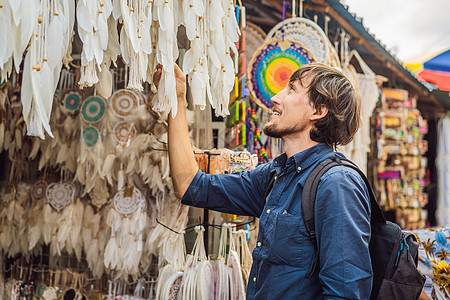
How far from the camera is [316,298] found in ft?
4.33

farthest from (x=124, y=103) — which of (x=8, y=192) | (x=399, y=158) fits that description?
(x=399, y=158)

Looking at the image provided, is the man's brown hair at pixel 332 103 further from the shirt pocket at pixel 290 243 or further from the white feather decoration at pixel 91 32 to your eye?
the white feather decoration at pixel 91 32

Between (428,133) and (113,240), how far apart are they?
4578 mm

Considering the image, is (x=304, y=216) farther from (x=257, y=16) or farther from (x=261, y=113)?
(x=257, y=16)

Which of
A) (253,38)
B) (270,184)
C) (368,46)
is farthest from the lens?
(368,46)

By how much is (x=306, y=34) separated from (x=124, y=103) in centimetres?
144

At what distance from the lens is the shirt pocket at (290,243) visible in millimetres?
1324

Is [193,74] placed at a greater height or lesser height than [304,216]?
greater

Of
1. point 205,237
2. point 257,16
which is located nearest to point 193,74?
point 205,237

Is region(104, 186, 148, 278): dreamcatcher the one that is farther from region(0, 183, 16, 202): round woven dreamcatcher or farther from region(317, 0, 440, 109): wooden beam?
region(317, 0, 440, 109): wooden beam

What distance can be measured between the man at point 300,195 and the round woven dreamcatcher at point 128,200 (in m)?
0.77

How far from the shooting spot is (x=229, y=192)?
5.82 ft

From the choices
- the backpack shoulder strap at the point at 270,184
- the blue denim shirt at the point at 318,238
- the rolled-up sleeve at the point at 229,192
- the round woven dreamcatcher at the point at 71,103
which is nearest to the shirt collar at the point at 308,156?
the blue denim shirt at the point at 318,238

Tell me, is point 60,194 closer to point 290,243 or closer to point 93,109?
point 93,109
